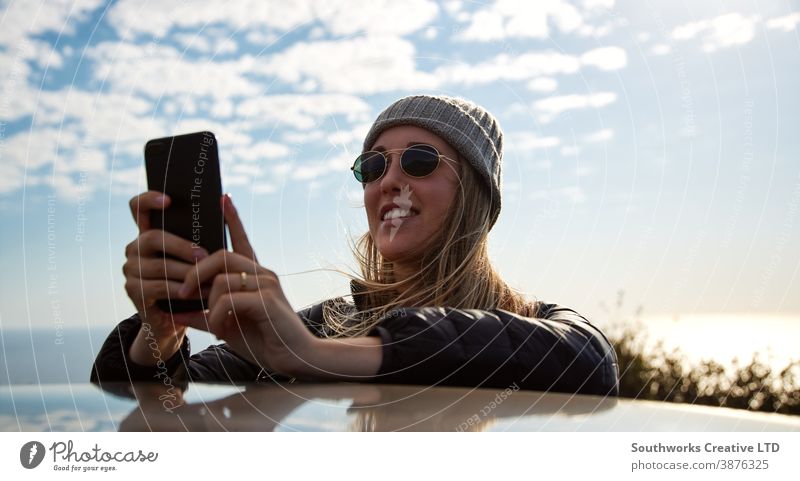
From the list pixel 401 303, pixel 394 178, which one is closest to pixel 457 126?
pixel 394 178

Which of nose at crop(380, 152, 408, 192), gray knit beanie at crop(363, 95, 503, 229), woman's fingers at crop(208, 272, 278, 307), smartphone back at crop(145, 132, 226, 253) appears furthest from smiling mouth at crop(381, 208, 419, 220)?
woman's fingers at crop(208, 272, 278, 307)

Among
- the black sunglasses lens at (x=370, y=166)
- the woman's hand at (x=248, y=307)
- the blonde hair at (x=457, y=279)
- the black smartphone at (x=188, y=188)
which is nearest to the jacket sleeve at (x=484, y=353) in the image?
the woman's hand at (x=248, y=307)

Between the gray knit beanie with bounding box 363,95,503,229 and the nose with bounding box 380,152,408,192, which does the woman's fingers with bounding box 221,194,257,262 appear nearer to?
the nose with bounding box 380,152,408,192

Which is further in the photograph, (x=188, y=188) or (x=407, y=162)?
(x=407, y=162)

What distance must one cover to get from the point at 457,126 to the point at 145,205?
2.00 metres

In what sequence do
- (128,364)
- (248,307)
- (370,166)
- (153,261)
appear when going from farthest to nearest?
(370,166) → (128,364) → (153,261) → (248,307)

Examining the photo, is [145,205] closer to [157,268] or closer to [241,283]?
[157,268]

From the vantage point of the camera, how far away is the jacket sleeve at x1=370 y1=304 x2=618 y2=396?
2.14 metres

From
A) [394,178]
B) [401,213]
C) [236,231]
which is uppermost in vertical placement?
[394,178]

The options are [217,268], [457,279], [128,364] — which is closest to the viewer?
[217,268]

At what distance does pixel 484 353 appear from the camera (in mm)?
2180

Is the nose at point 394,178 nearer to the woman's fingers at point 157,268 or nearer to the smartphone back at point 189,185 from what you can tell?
the smartphone back at point 189,185
